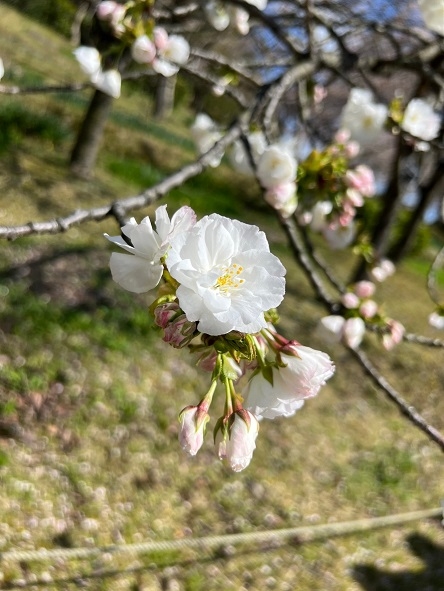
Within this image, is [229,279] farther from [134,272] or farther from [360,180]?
[360,180]

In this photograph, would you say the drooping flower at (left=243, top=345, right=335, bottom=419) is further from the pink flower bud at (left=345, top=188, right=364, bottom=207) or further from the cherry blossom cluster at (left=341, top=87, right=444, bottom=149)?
the cherry blossom cluster at (left=341, top=87, right=444, bottom=149)

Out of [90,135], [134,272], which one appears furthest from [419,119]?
[90,135]

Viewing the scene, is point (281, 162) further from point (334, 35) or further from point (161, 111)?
point (161, 111)

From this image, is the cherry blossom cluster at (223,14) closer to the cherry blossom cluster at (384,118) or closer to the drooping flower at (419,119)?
the cherry blossom cluster at (384,118)

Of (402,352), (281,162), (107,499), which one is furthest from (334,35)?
(402,352)

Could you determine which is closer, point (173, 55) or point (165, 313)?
point (165, 313)

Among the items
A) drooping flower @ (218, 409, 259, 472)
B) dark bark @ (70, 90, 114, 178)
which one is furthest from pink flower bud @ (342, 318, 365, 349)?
dark bark @ (70, 90, 114, 178)
